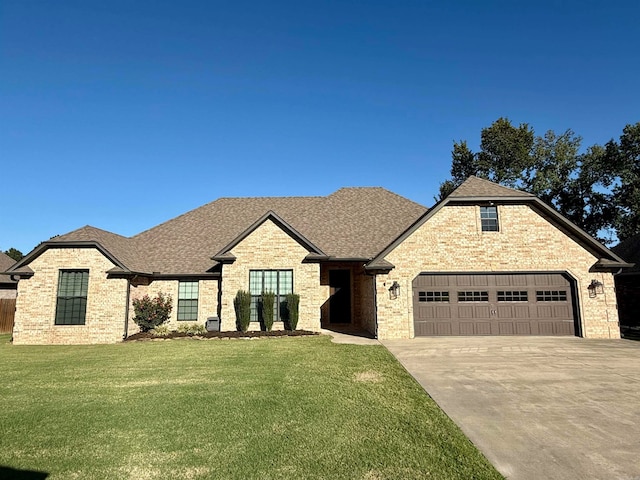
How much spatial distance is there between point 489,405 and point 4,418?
9.13 m

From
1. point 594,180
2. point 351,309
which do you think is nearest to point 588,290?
point 351,309

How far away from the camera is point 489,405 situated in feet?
23.2

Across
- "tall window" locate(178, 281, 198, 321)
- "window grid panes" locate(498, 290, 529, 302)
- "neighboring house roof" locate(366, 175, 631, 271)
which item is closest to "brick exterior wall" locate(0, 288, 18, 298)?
"tall window" locate(178, 281, 198, 321)

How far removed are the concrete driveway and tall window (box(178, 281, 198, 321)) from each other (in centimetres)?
1054

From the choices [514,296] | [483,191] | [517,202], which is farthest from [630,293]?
[483,191]

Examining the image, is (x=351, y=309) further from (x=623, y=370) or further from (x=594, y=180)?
(x=594, y=180)

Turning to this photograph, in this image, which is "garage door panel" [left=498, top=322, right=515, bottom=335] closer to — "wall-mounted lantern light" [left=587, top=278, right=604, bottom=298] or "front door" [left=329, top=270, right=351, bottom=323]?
"wall-mounted lantern light" [left=587, top=278, right=604, bottom=298]

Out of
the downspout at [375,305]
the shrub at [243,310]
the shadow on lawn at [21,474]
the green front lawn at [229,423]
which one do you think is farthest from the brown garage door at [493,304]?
the shadow on lawn at [21,474]

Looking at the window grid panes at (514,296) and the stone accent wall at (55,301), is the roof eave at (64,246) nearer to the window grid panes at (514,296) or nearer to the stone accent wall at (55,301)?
the stone accent wall at (55,301)

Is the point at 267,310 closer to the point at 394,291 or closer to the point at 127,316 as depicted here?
the point at 394,291

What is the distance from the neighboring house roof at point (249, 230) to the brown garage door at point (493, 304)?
4.22 metres

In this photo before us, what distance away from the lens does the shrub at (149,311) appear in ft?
56.1

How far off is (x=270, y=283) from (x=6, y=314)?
17907mm

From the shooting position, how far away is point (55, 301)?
16.1 m
